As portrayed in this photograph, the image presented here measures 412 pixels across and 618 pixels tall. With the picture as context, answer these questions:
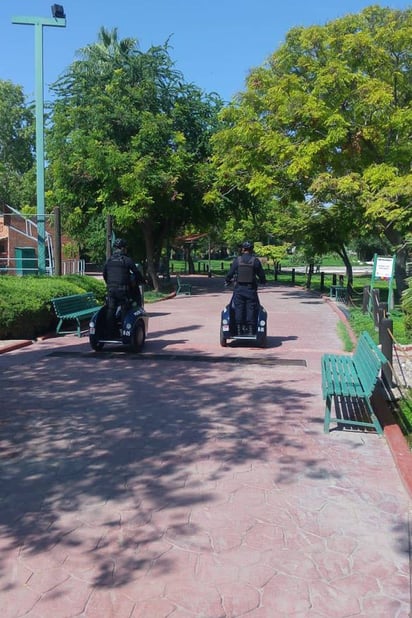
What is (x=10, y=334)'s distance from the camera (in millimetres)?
10633

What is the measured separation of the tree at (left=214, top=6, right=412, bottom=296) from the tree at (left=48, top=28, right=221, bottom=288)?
3302 mm

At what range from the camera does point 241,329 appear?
10.3 metres

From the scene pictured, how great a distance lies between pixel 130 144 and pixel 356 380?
63.8ft

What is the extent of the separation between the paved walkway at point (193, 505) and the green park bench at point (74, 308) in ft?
12.6

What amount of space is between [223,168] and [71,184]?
7.32m

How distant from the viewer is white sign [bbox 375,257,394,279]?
47.8ft

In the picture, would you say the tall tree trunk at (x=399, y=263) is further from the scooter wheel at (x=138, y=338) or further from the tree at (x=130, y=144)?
the scooter wheel at (x=138, y=338)

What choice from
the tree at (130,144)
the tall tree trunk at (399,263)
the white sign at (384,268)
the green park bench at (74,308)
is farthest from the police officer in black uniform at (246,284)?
Answer: the tree at (130,144)

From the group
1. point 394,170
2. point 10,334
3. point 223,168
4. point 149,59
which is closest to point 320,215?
point 223,168

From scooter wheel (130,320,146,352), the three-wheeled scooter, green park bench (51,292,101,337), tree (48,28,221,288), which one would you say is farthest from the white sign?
tree (48,28,221,288)

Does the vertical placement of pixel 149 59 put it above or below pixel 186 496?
above

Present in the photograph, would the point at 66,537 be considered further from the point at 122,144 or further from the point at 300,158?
the point at 122,144

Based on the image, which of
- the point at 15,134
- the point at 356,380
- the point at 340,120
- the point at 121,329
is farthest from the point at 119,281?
the point at 15,134

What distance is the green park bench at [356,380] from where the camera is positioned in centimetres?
532
